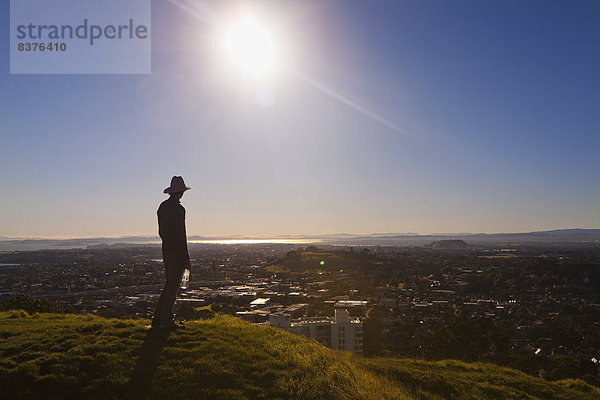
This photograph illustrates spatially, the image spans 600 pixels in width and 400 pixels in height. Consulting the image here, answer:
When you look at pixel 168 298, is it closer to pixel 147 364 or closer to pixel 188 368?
pixel 147 364

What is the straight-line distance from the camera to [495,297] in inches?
1783

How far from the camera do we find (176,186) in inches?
304

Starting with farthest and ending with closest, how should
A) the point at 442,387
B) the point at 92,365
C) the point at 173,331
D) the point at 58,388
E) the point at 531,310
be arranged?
the point at 531,310 → the point at 442,387 → the point at 173,331 → the point at 92,365 → the point at 58,388

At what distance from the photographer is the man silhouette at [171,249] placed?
7430 mm

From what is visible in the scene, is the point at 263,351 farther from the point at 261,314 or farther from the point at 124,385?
the point at 261,314

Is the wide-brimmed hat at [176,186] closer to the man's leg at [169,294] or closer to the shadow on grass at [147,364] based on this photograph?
the man's leg at [169,294]

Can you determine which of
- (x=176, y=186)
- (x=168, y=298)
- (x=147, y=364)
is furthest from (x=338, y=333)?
(x=147, y=364)

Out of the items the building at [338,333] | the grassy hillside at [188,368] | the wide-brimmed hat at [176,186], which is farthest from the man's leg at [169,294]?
the building at [338,333]

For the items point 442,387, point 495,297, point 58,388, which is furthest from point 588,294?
point 58,388

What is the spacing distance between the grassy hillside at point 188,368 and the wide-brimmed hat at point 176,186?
2.80 m

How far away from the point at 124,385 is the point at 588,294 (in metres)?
55.0

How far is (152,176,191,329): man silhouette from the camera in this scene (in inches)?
293

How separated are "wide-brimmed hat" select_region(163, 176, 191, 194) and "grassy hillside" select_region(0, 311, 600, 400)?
9.17 ft

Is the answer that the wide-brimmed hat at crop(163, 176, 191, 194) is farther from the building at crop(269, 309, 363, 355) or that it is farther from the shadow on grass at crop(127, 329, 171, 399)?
the building at crop(269, 309, 363, 355)
